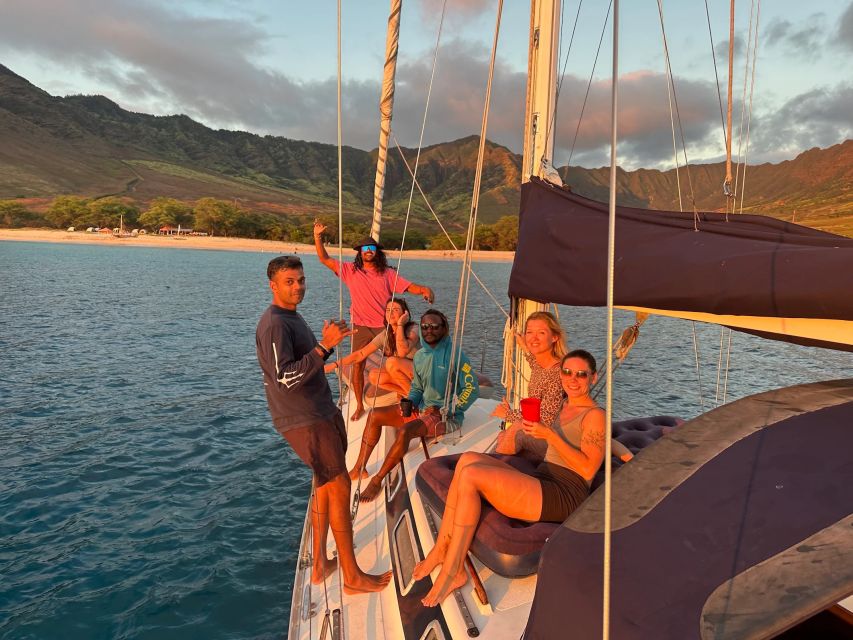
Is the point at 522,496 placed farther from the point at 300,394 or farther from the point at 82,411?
the point at 82,411

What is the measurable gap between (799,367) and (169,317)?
2640cm

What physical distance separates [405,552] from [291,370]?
1501 millimetres

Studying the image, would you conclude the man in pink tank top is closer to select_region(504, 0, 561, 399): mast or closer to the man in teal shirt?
the man in teal shirt

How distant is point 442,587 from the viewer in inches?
112

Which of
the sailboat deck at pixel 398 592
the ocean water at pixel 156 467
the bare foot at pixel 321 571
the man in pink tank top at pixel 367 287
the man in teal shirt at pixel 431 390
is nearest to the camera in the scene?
the sailboat deck at pixel 398 592

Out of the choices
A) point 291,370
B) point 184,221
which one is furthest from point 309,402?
point 184,221

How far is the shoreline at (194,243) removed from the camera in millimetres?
88938

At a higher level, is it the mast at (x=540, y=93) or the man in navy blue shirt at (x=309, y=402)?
the mast at (x=540, y=93)

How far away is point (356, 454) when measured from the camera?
5.64m

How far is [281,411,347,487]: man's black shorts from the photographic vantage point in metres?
3.50

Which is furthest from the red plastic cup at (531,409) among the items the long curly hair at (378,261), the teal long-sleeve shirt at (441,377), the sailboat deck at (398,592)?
the long curly hair at (378,261)

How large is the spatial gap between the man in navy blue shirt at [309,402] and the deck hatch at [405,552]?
190mm

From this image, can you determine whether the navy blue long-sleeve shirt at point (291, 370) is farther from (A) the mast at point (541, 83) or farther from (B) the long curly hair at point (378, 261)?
(B) the long curly hair at point (378, 261)

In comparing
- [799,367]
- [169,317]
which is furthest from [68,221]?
[799,367]
